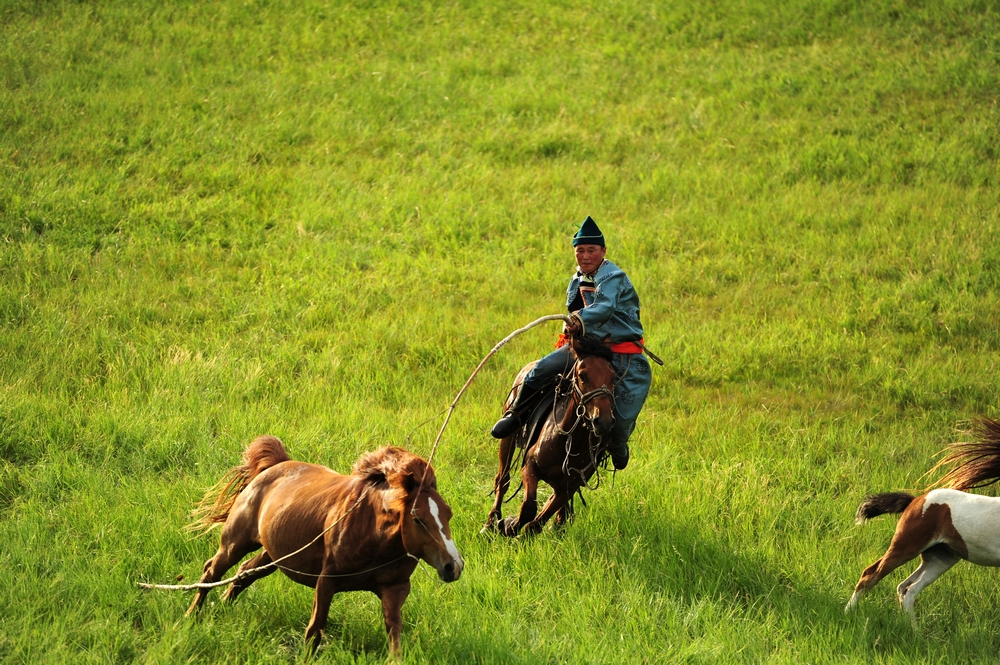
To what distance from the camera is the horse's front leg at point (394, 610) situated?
5246 millimetres

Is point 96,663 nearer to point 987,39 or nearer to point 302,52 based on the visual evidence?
point 302,52

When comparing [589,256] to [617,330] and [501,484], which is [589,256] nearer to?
[617,330]

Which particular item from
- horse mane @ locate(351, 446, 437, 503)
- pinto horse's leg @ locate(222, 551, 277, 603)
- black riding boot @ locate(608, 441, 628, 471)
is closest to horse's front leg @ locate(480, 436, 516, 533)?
black riding boot @ locate(608, 441, 628, 471)

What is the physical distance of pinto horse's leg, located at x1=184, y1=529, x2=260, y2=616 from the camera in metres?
5.94

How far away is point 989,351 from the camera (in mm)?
12734

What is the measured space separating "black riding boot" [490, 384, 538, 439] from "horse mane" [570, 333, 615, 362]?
88cm

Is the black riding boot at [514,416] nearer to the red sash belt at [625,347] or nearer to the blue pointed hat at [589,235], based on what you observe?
the red sash belt at [625,347]

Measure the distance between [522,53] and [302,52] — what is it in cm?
551

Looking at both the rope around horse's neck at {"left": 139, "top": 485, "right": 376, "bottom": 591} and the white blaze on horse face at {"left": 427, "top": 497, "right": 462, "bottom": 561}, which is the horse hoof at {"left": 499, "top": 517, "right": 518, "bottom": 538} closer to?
the rope around horse's neck at {"left": 139, "top": 485, "right": 376, "bottom": 591}

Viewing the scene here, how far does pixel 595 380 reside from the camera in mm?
7441

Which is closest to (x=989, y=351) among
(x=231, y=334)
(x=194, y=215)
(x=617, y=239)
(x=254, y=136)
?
(x=617, y=239)

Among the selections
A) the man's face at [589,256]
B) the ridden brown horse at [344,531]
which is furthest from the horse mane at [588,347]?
the ridden brown horse at [344,531]

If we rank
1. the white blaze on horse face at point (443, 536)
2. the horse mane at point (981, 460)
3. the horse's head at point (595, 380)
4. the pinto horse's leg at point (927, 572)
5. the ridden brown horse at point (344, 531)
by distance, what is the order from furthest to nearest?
the horse mane at point (981, 460), the horse's head at point (595, 380), the pinto horse's leg at point (927, 572), the ridden brown horse at point (344, 531), the white blaze on horse face at point (443, 536)

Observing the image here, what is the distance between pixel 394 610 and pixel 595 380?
2.82m
